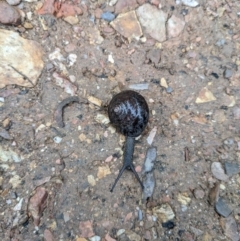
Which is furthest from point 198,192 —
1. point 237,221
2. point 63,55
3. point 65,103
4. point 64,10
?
point 64,10

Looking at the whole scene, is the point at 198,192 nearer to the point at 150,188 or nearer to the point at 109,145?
the point at 150,188

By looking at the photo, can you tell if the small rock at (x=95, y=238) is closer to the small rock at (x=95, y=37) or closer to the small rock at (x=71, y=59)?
the small rock at (x=71, y=59)

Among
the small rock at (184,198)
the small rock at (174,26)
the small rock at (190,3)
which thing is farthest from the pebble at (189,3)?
the small rock at (184,198)

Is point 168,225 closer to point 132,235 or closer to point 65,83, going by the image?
point 132,235

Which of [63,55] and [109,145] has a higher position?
[63,55]

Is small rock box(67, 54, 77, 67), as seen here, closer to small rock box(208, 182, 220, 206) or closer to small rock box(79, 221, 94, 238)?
small rock box(79, 221, 94, 238)

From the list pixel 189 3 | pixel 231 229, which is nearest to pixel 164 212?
pixel 231 229
